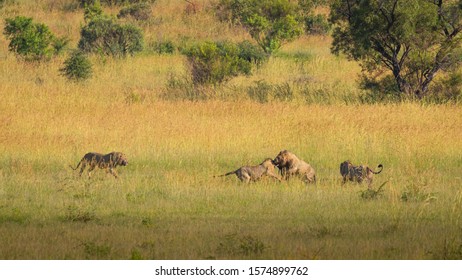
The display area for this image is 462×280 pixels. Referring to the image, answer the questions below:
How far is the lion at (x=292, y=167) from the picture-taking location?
12977 mm

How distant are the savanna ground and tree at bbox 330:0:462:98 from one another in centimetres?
139

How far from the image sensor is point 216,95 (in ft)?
75.7

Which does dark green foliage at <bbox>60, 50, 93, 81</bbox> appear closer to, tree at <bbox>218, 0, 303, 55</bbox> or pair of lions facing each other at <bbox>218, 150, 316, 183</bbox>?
tree at <bbox>218, 0, 303, 55</bbox>

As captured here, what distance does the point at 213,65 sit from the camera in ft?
82.1

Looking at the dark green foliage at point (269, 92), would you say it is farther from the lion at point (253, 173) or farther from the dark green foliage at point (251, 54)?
the lion at point (253, 173)

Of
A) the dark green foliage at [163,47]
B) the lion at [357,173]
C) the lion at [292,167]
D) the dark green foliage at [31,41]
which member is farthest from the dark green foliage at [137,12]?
the lion at [357,173]

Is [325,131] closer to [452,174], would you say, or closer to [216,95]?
[452,174]

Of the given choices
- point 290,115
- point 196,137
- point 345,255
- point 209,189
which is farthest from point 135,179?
point 290,115

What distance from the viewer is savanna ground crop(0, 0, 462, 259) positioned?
8891mm

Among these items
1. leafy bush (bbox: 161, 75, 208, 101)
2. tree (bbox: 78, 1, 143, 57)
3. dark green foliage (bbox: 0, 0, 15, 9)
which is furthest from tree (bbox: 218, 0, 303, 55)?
dark green foliage (bbox: 0, 0, 15, 9)

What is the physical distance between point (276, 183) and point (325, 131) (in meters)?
5.33

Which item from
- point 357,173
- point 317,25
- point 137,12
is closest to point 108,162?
point 357,173

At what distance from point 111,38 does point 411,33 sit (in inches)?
524
